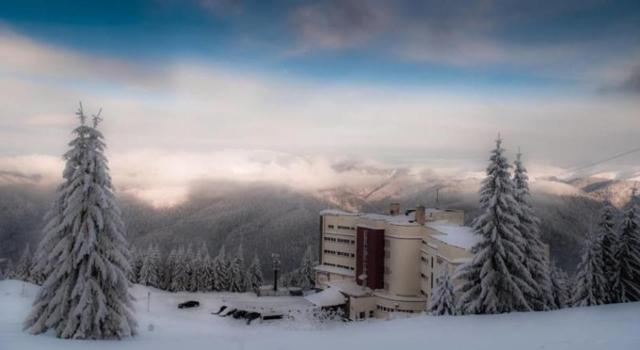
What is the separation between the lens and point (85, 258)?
21125 millimetres

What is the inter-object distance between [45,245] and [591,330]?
73.4 feet

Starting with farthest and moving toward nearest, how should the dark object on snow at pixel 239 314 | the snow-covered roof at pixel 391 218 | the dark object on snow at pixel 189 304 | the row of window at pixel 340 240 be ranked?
the row of window at pixel 340 240
the snow-covered roof at pixel 391 218
the dark object on snow at pixel 189 304
the dark object on snow at pixel 239 314

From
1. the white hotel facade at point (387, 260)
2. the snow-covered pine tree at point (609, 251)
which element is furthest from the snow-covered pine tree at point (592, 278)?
the white hotel facade at point (387, 260)

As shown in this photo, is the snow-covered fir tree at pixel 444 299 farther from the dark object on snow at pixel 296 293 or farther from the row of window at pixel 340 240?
the dark object on snow at pixel 296 293

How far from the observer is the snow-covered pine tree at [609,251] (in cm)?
3148

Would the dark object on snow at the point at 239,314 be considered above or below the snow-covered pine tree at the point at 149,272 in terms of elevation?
below

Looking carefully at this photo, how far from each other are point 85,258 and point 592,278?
31.7m

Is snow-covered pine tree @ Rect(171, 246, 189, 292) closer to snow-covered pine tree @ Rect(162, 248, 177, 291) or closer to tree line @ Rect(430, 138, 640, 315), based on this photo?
snow-covered pine tree @ Rect(162, 248, 177, 291)

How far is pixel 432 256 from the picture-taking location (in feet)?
181

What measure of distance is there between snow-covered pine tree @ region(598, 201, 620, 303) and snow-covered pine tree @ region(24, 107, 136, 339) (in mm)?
29801

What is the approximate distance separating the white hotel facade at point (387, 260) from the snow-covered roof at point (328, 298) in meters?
0.48

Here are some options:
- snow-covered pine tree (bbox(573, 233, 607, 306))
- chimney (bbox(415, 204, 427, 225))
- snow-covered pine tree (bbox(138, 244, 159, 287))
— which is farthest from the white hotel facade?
snow-covered pine tree (bbox(138, 244, 159, 287))

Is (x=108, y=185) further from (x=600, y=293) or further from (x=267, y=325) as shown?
(x=267, y=325)

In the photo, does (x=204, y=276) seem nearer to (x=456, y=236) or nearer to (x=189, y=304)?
(x=189, y=304)
